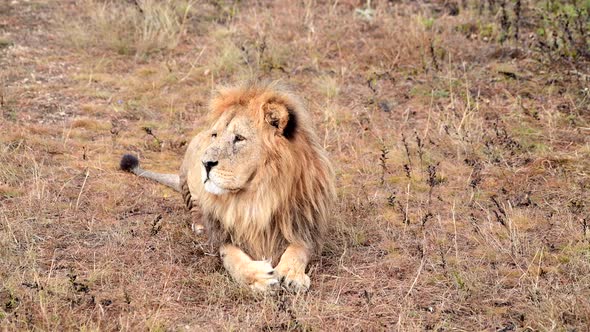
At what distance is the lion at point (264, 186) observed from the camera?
4.67 m

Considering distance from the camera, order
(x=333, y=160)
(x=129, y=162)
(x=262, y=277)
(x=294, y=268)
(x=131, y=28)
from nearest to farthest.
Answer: (x=262, y=277) → (x=294, y=268) → (x=129, y=162) → (x=333, y=160) → (x=131, y=28)

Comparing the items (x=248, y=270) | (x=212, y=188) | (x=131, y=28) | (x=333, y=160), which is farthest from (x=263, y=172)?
(x=131, y=28)

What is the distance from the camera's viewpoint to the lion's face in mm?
4641

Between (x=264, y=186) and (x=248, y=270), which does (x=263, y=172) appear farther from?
(x=248, y=270)

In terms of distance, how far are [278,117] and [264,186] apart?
0.39 metres

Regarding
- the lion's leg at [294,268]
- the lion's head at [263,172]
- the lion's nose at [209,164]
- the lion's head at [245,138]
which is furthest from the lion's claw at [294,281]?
the lion's nose at [209,164]

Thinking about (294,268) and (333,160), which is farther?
(333,160)

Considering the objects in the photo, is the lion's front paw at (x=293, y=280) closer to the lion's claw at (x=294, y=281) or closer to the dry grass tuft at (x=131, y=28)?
the lion's claw at (x=294, y=281)

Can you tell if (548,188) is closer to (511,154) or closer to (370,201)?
(511,154)

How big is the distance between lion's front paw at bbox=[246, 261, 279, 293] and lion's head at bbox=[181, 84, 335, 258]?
23 centimetres

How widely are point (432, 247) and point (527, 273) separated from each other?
0.74m

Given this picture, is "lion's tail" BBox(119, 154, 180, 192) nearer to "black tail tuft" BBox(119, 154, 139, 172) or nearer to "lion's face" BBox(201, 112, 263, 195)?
"black tail tuft" BBox(119, 154, 139, 172)

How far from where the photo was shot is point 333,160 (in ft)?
23.2

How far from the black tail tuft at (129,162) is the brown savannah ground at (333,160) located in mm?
70
